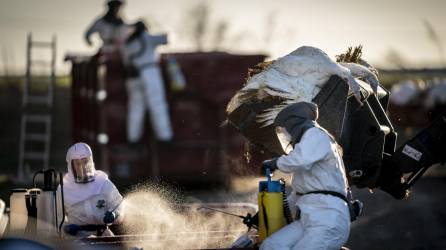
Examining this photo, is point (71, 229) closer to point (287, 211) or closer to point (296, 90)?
point (287, 211)

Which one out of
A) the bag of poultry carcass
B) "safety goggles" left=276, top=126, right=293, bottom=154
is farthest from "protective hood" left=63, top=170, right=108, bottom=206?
"safety goggles" left=276, top=126, right=293, bottom=154

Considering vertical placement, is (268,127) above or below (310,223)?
above

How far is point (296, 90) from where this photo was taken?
9.55 m

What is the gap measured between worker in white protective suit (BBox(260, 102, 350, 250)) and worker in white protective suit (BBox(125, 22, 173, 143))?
359 inches

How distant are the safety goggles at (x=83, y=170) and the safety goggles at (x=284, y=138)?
6.21ft

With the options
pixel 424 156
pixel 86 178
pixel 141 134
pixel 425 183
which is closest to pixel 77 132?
pixel 141 134

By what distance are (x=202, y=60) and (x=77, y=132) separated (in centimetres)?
314

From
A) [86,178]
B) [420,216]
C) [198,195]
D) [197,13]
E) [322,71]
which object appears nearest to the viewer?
[322,71]

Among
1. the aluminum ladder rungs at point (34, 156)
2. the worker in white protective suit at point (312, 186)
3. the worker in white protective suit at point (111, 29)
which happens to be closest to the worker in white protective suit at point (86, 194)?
the worker in white protective suit at point (312, 186)

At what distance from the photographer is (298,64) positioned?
31.4ft

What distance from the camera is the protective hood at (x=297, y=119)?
857 cm

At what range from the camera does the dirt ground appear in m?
13.4

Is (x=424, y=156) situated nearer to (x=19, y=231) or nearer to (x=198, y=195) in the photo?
(x=19, y=231)

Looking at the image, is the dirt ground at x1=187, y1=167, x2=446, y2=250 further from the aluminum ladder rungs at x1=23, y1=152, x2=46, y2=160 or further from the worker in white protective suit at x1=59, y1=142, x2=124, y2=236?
the aluminum ladder rungs at x1=23, y1=152, x2=46, y2=160
